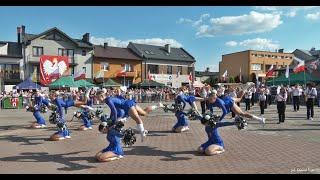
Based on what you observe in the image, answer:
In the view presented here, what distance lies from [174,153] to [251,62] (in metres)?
71.2

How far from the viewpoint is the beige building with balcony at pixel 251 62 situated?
3159 inches

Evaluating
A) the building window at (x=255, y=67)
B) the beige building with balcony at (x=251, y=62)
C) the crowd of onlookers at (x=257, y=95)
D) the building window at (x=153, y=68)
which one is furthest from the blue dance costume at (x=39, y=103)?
the building window at (x=255, y=67)

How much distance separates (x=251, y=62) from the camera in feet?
263

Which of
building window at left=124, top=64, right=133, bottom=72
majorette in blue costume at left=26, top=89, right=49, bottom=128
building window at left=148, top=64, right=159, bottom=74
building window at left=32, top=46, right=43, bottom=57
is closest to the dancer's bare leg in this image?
majorette in blue costume at left=26, top=89, right=49, bottom=128

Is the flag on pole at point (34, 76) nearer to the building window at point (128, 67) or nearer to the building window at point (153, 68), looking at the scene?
the building window at point (128, 67)

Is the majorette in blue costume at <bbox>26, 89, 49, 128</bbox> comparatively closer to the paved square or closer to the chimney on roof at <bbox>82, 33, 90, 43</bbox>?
the paved square

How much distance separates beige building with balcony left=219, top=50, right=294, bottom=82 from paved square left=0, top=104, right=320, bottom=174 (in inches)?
2546

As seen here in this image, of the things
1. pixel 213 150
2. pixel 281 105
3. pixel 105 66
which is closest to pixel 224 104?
pixel 213 150

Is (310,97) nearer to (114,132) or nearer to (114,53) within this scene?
(114,132)

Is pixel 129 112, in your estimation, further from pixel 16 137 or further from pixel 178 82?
pixel 178 82

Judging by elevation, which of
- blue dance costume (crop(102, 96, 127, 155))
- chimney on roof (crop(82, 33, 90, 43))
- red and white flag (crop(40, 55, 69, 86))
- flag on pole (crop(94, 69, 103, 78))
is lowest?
blue dance costume (crop(102, 96, 127, 155))

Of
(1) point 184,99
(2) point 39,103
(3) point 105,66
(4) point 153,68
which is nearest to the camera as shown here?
(1) point 184,99

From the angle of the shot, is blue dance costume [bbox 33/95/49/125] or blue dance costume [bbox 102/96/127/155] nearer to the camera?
blue dance costume [bbox 102/96/127/155]

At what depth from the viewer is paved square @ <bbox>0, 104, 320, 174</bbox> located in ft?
31.3
